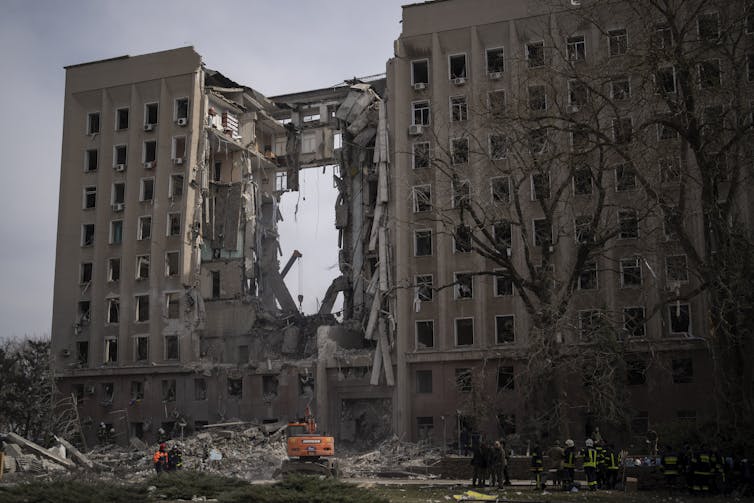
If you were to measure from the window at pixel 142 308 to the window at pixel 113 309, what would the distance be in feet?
4.47

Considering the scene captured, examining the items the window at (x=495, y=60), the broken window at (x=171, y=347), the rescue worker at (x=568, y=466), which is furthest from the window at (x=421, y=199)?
the rescue worker at (x=568, y=466)

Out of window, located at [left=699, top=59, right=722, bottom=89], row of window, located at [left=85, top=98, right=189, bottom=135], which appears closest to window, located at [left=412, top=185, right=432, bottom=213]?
row of window, located at [left=85, top=98, right=189, bottom=135]

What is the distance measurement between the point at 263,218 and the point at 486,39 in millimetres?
22053

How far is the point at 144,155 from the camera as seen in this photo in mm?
57812

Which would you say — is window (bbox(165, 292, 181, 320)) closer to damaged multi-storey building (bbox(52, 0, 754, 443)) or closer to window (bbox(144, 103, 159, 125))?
damaged multi-storey building (bbox(52, 0, 754, 443))

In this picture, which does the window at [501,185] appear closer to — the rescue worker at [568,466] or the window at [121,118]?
the rescue worker at [568,466]

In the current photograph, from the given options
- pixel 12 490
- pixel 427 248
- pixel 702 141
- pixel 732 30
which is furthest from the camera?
pixel 427 248

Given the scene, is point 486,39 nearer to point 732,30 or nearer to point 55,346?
point 732,30

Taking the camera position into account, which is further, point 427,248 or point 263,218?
point 263,218

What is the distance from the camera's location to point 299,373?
50.6m

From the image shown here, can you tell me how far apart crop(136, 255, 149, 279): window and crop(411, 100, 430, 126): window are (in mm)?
19908

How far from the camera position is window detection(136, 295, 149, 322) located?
56.1 meters

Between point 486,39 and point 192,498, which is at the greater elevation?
point 486,39

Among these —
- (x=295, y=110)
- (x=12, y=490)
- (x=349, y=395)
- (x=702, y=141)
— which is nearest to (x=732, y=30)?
(x=702, y=141)
